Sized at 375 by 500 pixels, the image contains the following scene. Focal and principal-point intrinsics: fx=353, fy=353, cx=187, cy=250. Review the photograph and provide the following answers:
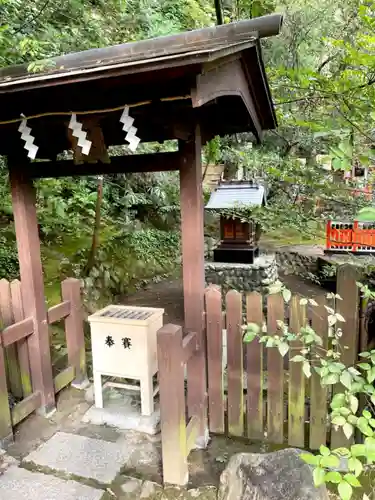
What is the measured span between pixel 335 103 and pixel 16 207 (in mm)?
2888

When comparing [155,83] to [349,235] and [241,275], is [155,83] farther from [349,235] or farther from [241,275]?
[349,235]

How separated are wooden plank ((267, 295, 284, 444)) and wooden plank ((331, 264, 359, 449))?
429 mm

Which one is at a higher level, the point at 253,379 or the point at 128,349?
the point at 128,349

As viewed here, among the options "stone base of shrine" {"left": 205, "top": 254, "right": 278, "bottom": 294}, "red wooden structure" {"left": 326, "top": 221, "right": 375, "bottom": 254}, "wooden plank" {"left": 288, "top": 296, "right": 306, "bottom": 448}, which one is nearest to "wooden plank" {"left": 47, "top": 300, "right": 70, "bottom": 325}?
"wooden plank" {"left": 288, "top": 296, "right": 306, "bottom": 448}

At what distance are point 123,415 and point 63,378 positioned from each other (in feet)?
2.87

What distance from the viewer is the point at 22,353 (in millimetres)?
3227

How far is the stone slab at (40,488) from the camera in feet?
7.32

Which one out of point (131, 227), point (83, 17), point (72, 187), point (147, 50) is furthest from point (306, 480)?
point (131, 227)

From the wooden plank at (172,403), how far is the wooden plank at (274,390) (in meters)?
0.71

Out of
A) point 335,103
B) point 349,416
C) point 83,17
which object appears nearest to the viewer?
point 349,416

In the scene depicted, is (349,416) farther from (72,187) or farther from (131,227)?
(131,227)

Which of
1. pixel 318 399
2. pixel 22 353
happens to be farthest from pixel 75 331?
pixel 318 399

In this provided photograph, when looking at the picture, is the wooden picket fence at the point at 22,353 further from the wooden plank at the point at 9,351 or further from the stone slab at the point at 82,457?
the stone slab at the point at 82,457

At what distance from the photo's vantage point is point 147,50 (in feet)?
7.43
